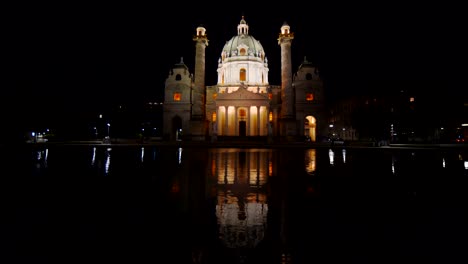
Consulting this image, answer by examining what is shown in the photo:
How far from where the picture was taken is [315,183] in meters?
11.9

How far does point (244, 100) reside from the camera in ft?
235

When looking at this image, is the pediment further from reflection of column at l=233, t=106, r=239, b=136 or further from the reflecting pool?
the reflecting pool

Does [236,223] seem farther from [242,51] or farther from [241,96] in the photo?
[242,51]

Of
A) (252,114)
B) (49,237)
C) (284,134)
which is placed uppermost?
(252,114)

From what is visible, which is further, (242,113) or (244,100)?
(242,113)

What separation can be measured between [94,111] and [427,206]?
8564cm

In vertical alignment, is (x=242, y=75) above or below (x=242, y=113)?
above

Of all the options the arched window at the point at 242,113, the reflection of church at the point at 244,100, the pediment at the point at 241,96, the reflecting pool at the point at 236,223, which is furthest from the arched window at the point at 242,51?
the reflecting pool at the point at 236,223

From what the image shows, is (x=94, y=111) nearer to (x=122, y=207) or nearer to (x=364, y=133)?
(x=364, y=133)

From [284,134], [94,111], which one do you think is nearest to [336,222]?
[284,134]

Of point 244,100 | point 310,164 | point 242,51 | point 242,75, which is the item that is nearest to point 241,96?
point 244,100

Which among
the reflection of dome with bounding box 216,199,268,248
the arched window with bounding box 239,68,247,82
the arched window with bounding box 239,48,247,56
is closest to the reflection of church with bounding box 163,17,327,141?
the arched window with bounding box 239,68,247,82

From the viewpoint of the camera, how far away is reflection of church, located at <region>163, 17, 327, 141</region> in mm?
66562

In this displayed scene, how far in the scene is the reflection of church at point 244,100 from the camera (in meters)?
66.6
